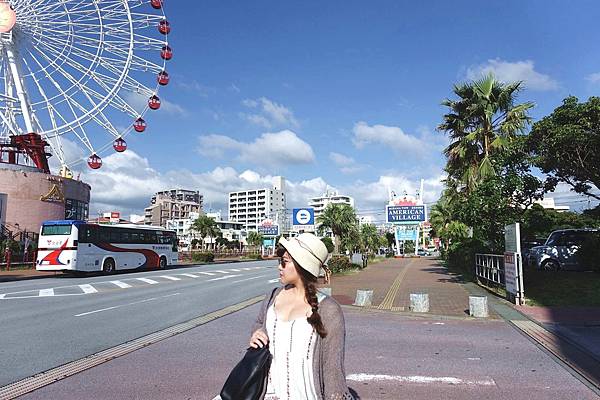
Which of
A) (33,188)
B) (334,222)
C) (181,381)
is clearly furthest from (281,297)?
(33,188)

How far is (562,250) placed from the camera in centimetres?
1988

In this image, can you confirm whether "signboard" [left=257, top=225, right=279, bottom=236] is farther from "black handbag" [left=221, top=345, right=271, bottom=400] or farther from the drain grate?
"black handbag" [left=221, top=345, right=271, bottom=400]

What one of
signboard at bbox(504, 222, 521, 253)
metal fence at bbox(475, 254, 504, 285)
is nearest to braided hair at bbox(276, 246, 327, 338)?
signboard at bbox(504, 222, 521, 253)

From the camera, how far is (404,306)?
12.7 metres

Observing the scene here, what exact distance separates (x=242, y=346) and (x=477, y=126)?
17.6 meters

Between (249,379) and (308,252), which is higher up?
(308,252)

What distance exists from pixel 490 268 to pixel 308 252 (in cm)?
1573

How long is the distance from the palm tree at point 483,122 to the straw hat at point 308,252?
60.1 feet

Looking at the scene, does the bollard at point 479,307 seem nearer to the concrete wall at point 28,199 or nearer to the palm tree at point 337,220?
the palm tree at point 337,220

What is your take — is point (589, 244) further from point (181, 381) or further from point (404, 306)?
point (181, 381)

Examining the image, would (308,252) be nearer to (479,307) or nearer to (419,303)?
(479,307)

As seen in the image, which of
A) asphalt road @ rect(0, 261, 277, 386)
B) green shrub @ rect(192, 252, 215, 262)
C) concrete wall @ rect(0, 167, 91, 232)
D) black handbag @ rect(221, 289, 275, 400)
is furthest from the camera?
green shrub @ rect(192, 252, 215, 262)

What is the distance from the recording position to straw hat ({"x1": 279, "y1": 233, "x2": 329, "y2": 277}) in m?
2.45

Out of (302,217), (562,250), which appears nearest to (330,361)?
(562,250)
